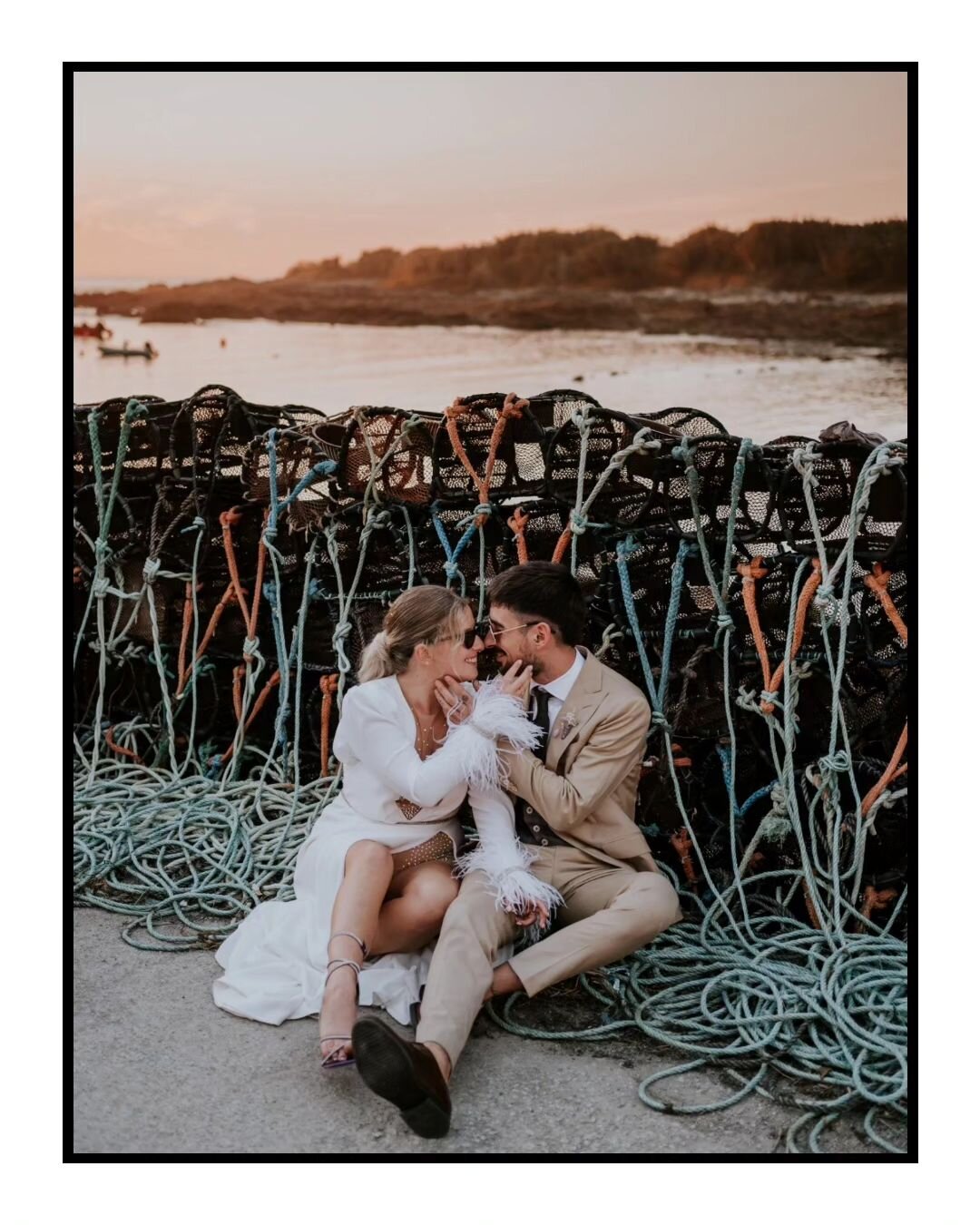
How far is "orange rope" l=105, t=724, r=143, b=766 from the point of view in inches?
154

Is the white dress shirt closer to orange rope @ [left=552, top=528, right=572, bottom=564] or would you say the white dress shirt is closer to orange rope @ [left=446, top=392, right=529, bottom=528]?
orange rope @ [left=552, top=528, right=572, bottom=564]

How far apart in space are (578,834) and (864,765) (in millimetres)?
714

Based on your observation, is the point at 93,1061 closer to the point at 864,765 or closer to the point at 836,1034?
the point at 836,1034

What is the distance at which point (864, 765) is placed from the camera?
2852 millimetres

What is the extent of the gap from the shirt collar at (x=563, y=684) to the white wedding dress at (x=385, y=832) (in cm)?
13

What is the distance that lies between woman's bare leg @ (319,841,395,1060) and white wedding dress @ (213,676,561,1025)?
0.05 meters

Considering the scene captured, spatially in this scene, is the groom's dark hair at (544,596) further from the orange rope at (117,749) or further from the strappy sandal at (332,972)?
the orange rope at (117,749)

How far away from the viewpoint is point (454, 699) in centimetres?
266

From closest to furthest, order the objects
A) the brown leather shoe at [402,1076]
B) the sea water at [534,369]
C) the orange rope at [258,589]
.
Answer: the brown leather shoe at [402,1076] → the orange rope at [258,589] → the sea water at [534,369]

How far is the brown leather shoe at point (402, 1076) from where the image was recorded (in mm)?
2129

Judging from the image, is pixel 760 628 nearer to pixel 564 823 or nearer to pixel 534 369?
pixel 564 823

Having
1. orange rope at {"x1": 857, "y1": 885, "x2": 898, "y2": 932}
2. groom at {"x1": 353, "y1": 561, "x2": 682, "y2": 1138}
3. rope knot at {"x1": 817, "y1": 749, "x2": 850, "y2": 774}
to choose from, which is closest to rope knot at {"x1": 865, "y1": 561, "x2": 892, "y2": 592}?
rope knot at {"x1": 817, "y1": 749, "x2": 850, "y2": 774}

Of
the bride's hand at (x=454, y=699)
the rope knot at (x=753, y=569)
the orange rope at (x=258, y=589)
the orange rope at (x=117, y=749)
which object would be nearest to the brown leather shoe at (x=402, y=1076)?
the bride's hand at (x=454, y=699)

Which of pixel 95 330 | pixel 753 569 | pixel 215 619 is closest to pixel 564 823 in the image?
pixel 753 569
